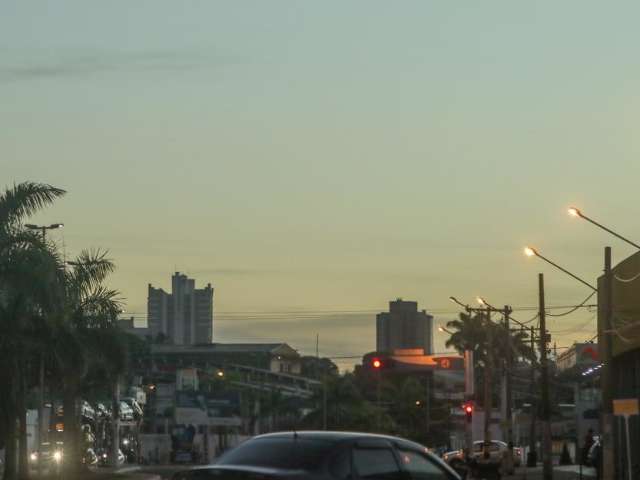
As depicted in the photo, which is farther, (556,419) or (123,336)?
(556,419)

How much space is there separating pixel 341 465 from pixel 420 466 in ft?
4.75

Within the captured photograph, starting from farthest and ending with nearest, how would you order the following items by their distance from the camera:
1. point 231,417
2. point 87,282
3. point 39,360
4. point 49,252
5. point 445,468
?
point 231,417
point 87,282
point 39,360
point 49,252
point 445,468

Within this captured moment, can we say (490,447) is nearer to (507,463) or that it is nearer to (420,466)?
(507,463)

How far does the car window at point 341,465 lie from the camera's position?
52.1 ft

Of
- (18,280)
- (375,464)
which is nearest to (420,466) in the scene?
(375,464)

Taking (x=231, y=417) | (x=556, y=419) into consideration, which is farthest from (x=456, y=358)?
(x=231, y=417)

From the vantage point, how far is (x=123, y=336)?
57.8 meters

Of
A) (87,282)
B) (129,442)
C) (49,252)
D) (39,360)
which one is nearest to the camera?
(49,252)

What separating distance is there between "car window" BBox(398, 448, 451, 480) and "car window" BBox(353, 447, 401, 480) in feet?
0.68

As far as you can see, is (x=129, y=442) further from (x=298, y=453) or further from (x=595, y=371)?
(x=298, y=453)

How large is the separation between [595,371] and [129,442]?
49516 millimetres

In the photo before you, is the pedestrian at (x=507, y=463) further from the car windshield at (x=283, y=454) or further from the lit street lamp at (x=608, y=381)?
the car windshield at (x=283, y=454)

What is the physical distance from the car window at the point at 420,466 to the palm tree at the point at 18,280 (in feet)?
77.0

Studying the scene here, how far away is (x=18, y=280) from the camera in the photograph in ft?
129
